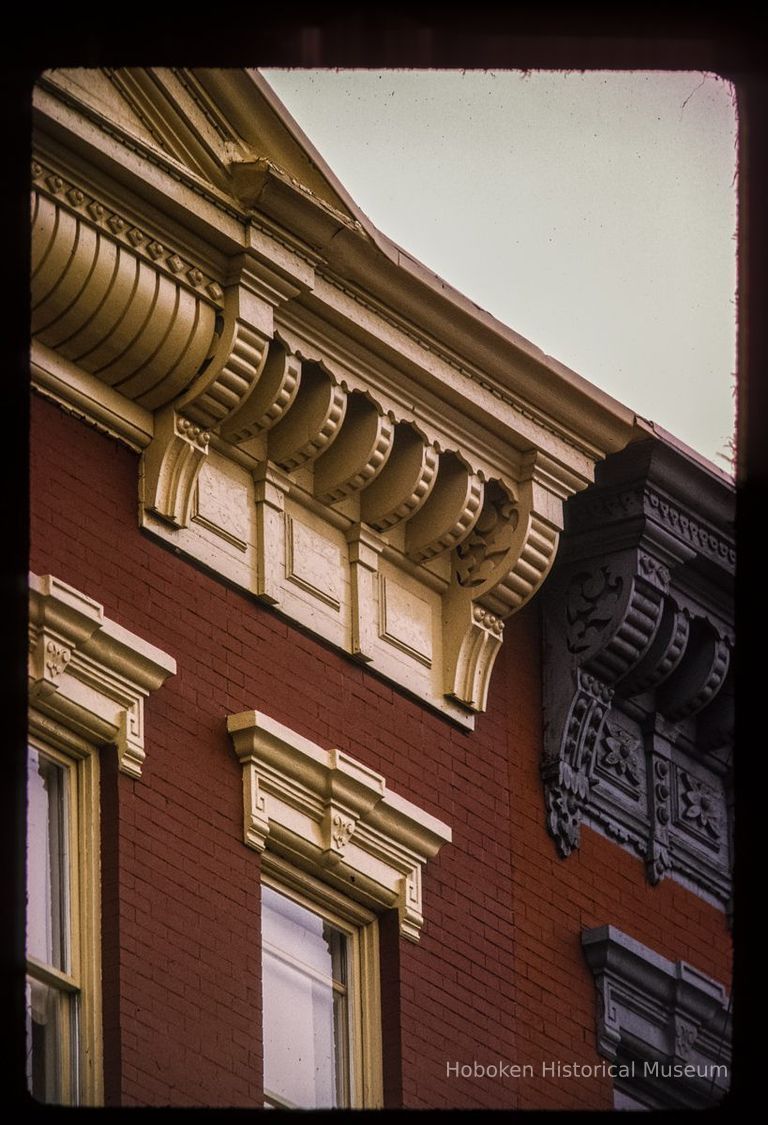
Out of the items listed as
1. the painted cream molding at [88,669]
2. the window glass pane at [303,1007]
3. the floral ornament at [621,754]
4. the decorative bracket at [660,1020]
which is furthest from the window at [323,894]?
the floral ornament at [621,754]

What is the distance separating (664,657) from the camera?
62.1 ft

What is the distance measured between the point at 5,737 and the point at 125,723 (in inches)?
178

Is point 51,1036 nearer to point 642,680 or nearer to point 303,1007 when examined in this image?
A: point 303,1007

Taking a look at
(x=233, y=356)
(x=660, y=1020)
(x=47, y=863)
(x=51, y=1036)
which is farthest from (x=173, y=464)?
(x=660, y=1020)

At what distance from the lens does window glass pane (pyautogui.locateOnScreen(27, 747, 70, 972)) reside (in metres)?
14.9

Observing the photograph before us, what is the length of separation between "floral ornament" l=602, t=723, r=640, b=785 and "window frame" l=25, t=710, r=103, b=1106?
13.4 feet

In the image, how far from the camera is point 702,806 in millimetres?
19469

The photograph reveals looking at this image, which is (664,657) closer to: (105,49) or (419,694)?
(419,694)

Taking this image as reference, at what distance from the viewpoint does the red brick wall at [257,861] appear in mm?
15141

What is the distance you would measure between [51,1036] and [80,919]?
0.50 metres

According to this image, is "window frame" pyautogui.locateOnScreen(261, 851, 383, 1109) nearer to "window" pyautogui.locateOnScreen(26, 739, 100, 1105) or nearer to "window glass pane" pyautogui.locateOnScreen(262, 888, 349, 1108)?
"window glass pane" pyautogui.locateOnScreen(262, 888, 349, 1108)

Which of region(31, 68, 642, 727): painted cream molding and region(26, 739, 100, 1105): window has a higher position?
region(31, 68, 642, 727): painted cream molding

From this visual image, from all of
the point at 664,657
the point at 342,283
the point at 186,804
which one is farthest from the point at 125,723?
the point at 664,657

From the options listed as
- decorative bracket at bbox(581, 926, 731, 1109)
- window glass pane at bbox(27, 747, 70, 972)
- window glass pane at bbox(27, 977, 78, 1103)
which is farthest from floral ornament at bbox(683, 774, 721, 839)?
window glass pane at bbox(27, 977, 78, 1103)
